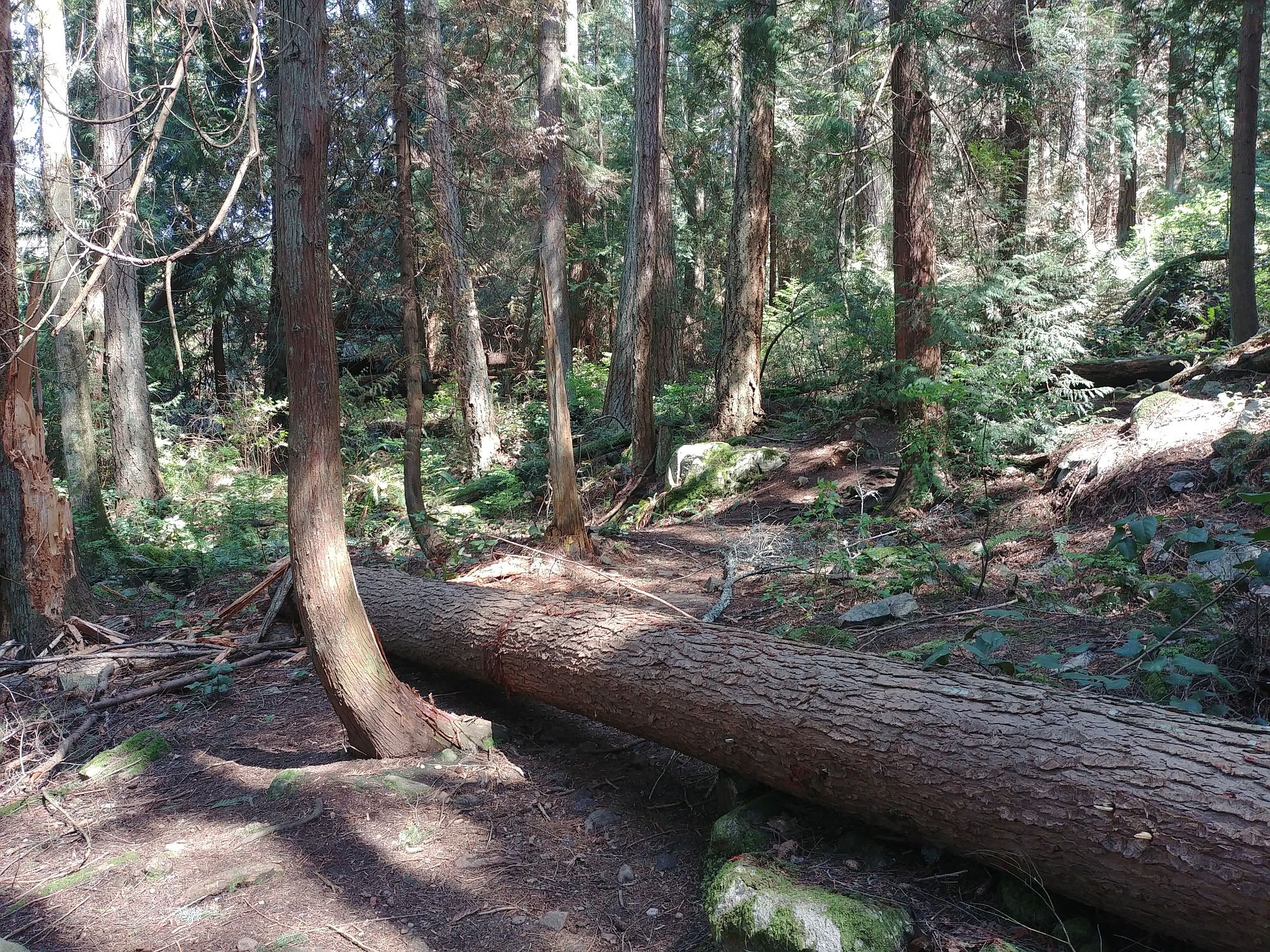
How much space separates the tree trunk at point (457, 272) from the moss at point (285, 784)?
599 cm

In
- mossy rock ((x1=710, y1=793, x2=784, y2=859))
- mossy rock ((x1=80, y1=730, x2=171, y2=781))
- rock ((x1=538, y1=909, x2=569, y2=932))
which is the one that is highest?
mossy rock ((x1=710, y1=793, x2=784, y2=859))

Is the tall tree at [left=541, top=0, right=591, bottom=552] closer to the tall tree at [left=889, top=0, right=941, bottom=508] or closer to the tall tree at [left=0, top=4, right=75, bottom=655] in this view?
the tall tree at [left=889, top=0, right=941, bottom=508]

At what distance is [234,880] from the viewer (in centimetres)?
376

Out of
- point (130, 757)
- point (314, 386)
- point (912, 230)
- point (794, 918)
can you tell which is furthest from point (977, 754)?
point (912, 230)

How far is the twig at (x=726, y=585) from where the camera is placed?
6.36 metres

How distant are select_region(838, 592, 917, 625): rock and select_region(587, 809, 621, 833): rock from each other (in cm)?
238

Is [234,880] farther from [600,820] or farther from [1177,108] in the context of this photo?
[1177,108]

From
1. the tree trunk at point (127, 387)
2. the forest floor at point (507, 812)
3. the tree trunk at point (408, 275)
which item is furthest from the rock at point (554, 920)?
the tree trunk at point (127, 387)

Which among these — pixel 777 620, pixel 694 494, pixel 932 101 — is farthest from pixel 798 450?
pixel 777 620

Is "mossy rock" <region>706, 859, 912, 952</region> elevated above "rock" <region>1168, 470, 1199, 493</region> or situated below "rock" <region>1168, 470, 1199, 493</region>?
below

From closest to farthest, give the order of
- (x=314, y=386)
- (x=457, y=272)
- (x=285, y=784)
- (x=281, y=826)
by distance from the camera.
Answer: (x=281, y=826) → (x=314, y=386) → (x=285, y=784) → (x=457, y=272)

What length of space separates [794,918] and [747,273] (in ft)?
37.6

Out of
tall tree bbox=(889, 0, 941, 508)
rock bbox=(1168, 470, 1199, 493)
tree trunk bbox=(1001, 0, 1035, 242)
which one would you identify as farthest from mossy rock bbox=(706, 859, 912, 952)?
tree trunk bbox=(1001, 0, 1035, 242)

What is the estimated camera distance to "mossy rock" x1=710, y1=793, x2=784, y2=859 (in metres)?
3.66
